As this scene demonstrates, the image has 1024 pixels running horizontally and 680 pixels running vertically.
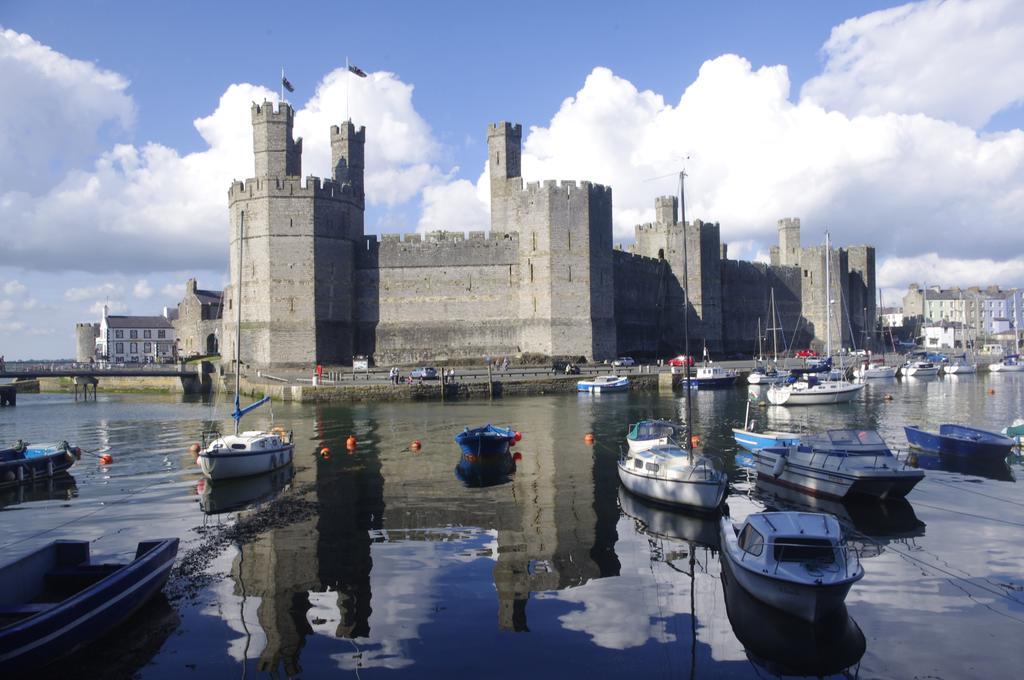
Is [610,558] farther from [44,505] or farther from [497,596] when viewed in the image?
[44,505]

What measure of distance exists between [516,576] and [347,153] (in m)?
41.9

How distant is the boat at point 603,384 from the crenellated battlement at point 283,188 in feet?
57.3

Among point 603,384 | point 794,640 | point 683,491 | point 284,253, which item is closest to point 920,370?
point 603,384

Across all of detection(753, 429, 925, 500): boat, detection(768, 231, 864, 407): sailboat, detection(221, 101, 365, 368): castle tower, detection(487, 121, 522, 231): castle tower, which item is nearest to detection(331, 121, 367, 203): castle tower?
detection(221, 101, 365, 368): castle tower

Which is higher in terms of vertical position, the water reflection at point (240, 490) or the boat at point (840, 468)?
the boat at point (840, 468)

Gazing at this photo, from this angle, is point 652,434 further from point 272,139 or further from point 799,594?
point 272,139

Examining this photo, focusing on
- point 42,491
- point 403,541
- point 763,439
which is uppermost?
point 763,439

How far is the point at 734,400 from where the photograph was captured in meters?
37.0

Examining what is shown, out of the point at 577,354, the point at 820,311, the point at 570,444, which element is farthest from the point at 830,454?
the point at 820,311

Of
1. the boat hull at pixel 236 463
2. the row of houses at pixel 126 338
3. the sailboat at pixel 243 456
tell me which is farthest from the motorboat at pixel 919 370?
the row of houses at pixel 126 338

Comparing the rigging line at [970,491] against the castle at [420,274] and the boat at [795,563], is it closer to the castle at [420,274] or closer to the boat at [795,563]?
the boat at [795,563]

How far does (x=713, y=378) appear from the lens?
44375mm

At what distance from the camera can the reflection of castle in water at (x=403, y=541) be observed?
31.2 ft

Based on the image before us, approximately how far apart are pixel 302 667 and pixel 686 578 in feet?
17.4
